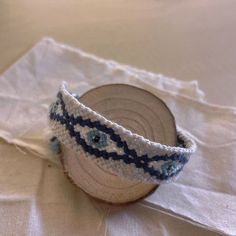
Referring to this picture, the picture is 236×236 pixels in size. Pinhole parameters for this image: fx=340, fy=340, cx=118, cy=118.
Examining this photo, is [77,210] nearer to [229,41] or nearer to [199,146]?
[199,146]

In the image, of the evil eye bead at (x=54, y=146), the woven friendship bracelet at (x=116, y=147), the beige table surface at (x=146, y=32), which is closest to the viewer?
the woven friendship bracelet at (x=116, y=147)

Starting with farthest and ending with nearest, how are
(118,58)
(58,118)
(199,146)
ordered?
1. (118,58)
2. (199,146)
3. (58,118)

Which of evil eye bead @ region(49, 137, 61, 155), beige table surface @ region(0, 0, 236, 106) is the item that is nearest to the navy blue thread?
evil eye bead @ region(49, 137, 61, 155)

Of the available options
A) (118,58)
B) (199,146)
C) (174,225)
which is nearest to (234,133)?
(199,146)

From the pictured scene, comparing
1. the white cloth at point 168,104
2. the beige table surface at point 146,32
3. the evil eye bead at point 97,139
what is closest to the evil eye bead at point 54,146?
the white cloth at point 168,104

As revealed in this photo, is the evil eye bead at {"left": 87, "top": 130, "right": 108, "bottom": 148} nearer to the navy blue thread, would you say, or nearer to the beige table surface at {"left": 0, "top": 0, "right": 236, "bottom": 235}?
the navy blue thread

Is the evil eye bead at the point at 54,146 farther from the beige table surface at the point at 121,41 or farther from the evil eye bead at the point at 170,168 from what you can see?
the evil eye bead at the point at 170,168

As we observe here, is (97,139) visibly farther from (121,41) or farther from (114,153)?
(121,41)
